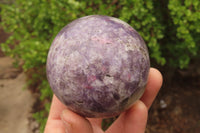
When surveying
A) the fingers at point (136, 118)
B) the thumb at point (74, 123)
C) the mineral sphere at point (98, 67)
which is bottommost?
the fingers at point (136, 118)

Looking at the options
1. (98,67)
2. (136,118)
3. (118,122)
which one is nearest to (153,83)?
(136,118)

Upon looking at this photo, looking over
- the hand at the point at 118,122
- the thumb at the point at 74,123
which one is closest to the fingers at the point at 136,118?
the hand at the point at 118,122

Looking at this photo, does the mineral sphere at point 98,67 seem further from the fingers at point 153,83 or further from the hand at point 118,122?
the fingers at point 153,83

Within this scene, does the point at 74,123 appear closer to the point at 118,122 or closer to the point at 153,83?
the point at 118,122

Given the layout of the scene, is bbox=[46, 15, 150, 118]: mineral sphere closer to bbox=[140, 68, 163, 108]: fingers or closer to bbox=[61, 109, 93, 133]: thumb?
bbox=[61, 109, 93, 133]: thumb

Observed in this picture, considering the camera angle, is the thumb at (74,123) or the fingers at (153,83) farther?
the fingers at (153,83)

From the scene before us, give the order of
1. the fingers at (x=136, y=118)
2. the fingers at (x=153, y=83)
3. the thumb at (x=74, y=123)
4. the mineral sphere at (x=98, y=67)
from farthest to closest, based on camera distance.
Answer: the fingers at (x=153, y=83), the fingers at (x=136, y=118), the thumb at (x=74, y=123), the mineral sphere at (x=98, y=67)
